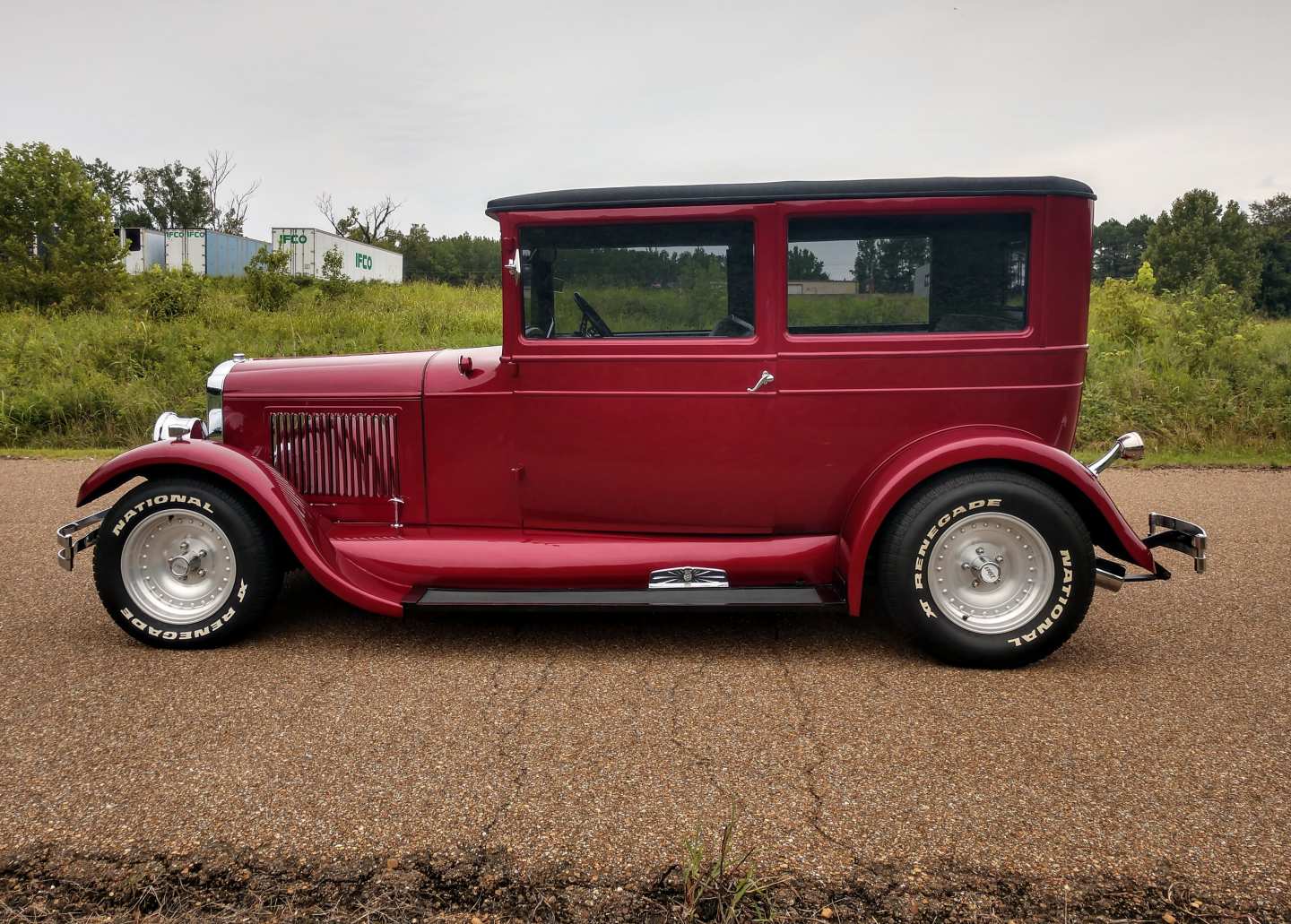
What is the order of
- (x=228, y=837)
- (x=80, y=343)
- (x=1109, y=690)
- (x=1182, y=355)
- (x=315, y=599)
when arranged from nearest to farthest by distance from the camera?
(x=228, y=837)
(x=1109, y=690)
(x=315, y=599)
(x=1182, y=355)
(x=80, y=343)

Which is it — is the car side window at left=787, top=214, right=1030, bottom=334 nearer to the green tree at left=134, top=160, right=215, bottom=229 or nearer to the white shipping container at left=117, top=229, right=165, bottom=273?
the white shipping container at left=117, top=229, right=165, bottom=273

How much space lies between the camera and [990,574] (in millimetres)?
3795

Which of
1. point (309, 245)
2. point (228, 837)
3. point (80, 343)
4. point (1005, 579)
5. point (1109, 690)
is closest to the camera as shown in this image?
point (228, 837)

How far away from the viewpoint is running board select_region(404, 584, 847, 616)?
3775 millimetres

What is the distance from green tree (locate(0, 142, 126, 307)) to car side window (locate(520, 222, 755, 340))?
19.6 m

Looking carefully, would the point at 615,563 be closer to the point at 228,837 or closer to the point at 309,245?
the point at 228,837

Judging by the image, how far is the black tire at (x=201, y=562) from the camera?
3910 millimetres

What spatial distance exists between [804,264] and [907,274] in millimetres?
450

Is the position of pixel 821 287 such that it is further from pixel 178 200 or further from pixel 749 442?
pixel 178 200

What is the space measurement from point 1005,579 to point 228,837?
308cm

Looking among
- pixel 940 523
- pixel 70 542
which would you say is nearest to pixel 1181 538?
pixel 940 523

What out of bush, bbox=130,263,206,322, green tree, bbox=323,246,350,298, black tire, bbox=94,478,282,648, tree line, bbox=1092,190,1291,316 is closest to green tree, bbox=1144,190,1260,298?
tree line, bbox=1092,190,1291,316

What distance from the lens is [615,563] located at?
3998 millimetres

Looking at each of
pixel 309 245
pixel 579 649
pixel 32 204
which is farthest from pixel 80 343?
pixel 309 245
